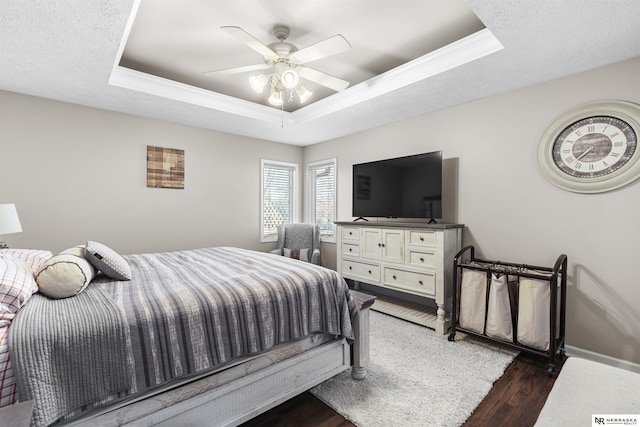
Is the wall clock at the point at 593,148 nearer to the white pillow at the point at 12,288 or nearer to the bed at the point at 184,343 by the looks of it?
the bed at the point at 184,343

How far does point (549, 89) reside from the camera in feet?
8.77

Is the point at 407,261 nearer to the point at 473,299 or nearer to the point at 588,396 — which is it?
the point at 473,299

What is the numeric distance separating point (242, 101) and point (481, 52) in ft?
8.24

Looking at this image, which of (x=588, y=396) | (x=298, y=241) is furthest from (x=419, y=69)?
(x=298, y=241)

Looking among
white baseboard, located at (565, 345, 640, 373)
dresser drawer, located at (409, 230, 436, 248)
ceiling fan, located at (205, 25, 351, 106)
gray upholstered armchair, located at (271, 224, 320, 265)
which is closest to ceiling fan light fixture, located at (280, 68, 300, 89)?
ceiling fan, located at (205, 25, 351, 106)

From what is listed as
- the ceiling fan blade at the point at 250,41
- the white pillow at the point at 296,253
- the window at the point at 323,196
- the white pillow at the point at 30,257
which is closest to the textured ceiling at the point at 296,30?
the ceiling fan blade at the point at 250,41

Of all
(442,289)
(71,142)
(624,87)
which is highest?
(624,87)

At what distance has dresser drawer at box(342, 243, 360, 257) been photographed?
3836 millimetres

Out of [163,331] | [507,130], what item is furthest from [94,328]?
[507,130]

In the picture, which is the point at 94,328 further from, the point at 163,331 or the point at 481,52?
the point at 481,52

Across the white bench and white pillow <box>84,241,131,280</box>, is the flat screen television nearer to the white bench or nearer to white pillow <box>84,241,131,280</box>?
the white bench

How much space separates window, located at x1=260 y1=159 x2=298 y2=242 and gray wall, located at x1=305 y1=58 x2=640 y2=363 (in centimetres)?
229

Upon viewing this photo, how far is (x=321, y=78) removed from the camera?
2482mm

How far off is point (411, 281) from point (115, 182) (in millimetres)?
3562
